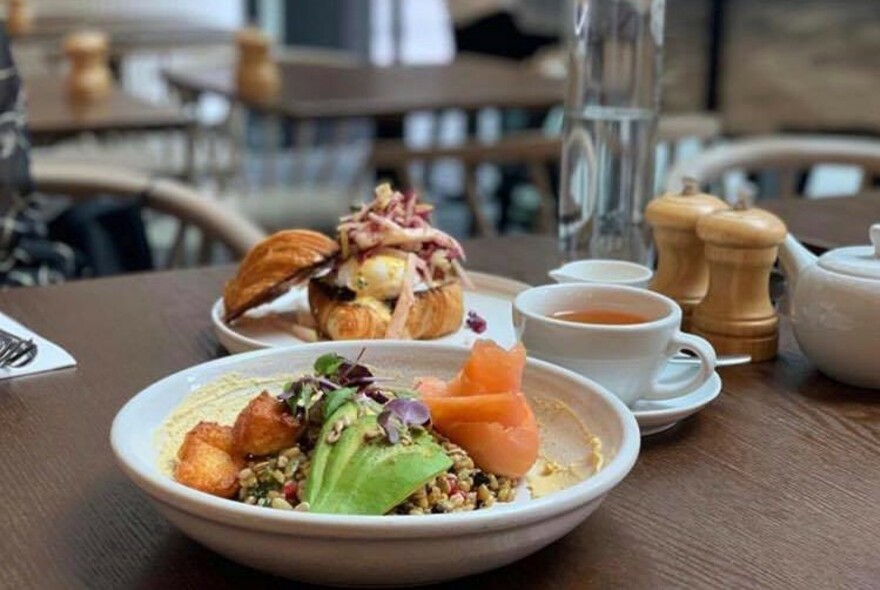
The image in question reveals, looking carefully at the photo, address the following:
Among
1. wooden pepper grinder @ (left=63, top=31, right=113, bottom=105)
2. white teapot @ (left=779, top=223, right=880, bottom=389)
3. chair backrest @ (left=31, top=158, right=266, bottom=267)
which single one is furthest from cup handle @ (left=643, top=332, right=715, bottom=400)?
wooden pepper grinder @ (left=63, top=31, right=113, bottom=105)

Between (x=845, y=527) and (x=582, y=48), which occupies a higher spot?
(x=582, y=48)

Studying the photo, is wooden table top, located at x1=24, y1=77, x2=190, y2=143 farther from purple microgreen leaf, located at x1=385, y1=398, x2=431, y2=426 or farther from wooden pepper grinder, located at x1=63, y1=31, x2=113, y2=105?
purple microgreen leaf, located at x1=385, y1=398, x2=431, y2=426

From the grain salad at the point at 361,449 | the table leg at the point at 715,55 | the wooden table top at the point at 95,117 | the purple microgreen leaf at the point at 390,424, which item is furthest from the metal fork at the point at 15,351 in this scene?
the table leg at the point at 715,55

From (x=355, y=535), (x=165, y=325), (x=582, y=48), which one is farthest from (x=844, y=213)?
(x=355, y=535)

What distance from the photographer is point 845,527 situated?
2.27 ft

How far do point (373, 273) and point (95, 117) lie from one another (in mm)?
2029

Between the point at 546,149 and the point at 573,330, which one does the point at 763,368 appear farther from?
the point at 546,149

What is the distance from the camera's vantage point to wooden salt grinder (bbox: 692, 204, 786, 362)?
0.94 metres

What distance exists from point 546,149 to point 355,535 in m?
2.02

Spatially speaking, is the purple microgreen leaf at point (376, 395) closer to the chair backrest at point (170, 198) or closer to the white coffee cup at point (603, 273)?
the white coffee cup at point (603, 273)

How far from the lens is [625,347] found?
0.80 metres

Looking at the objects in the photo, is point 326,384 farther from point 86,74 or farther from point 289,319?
point 86,74

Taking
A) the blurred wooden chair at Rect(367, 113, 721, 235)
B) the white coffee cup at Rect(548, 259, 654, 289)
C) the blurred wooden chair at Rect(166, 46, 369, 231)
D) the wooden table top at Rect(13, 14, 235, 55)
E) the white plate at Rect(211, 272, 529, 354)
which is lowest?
the blurred wooden chair at Rect(166, 46, 369, 231)

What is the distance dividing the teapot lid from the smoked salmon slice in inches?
13.1
